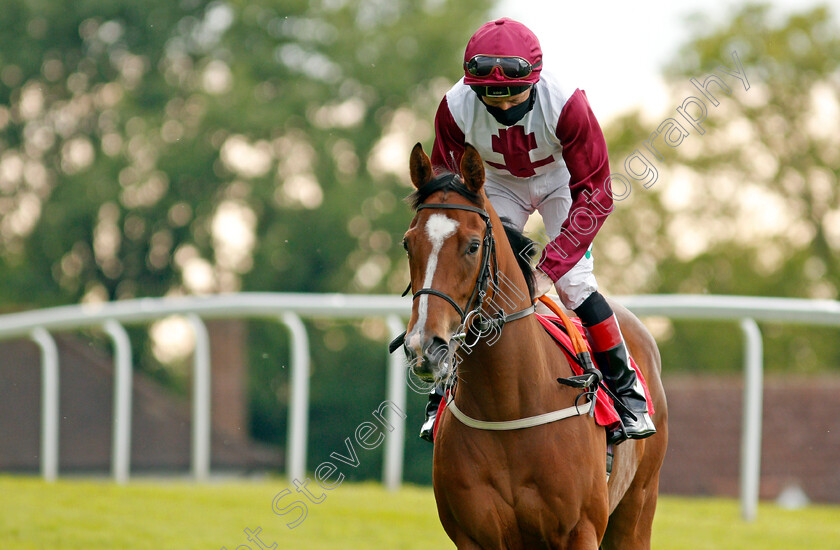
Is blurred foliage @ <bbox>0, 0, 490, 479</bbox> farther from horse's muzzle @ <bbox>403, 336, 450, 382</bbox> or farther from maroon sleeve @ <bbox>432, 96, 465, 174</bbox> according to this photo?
horse's muzzle @ <bbox>403, 336, 450, 382</bbox>

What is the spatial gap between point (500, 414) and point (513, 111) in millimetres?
1014

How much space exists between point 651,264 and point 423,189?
2112 centimetres

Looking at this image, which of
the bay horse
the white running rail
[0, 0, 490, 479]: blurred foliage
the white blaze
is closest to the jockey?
the bay horse

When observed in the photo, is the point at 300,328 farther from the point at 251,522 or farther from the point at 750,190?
the point at 750,190

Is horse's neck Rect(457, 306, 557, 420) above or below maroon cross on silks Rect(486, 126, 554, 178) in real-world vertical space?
below

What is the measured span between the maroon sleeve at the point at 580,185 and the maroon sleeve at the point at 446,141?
37 centimetres

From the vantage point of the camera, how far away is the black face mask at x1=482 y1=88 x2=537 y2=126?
337 centimetres

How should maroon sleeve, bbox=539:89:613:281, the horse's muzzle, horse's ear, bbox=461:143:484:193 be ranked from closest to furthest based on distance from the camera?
the horse's muzzle, horse's ear, bbox=461:143:484:193, maroon sleeve, bbox=539:89:613:281

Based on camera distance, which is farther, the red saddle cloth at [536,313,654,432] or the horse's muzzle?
the red saddle cloth at [536,313,654,432]

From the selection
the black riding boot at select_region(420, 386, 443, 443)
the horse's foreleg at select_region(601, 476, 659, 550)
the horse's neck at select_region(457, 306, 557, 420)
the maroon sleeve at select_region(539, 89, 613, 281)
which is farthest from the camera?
the horse's foreleg at select_region(601, 476, 659, 550)

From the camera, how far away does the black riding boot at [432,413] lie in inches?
146

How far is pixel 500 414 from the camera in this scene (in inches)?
126

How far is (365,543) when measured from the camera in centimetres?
593

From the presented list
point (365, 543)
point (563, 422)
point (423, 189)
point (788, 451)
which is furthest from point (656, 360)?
point (788, 451)
